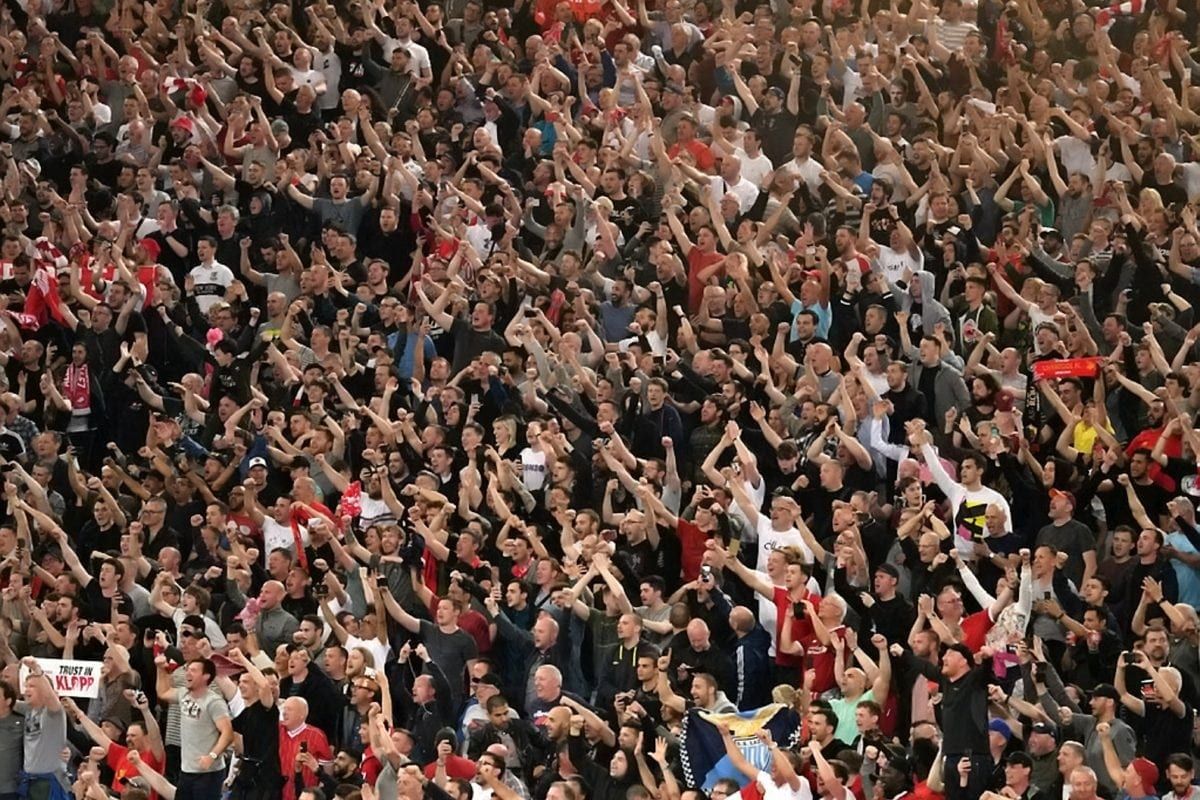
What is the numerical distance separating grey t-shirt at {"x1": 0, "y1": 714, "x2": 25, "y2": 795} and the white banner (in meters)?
0.43

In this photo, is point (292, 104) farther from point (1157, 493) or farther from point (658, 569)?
point (1157, 493)

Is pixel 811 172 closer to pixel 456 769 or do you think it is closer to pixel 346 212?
pixel 346 212

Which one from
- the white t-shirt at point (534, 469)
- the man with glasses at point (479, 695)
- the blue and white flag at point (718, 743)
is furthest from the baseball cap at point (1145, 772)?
the white t-shirt at point (534, 469)

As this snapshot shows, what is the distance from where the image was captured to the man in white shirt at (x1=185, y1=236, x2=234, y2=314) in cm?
2127

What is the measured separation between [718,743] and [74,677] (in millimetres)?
4478

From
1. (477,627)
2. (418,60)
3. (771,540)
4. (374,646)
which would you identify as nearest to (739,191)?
(418,60)

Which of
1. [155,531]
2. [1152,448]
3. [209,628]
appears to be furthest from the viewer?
[155,531]

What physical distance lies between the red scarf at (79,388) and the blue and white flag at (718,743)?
704cm

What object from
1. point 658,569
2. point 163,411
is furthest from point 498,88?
point 658,569

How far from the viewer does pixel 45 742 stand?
16.6 m

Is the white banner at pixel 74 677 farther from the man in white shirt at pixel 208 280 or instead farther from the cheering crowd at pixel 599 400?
the man in white shirt at pixel 208 280

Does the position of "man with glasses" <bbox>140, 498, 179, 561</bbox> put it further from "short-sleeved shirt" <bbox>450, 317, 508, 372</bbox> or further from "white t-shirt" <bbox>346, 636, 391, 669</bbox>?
"short-sleeved shirt" <bbox>450, 317, 508, 372</bbox>

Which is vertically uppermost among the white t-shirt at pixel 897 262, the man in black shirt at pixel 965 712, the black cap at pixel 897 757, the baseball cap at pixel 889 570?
the man in black shirt at pixel 965 712

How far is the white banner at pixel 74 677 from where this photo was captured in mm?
17016
